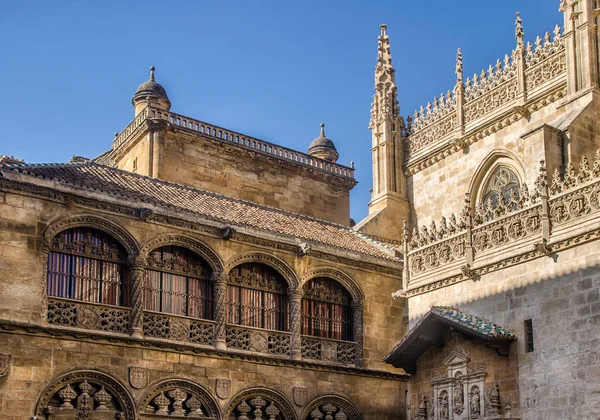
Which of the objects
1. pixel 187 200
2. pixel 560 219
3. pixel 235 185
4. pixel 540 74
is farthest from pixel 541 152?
pixel 235 185

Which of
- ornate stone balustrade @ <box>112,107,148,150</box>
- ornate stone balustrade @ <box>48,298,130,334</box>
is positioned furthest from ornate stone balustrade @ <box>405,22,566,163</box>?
ornate stone balustrade @ <box>48,298,130,334</box>

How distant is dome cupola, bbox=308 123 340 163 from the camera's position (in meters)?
36.6

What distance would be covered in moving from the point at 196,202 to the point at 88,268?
4043 millimetres

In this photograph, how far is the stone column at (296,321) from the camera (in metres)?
23.2

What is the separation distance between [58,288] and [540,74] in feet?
46.5

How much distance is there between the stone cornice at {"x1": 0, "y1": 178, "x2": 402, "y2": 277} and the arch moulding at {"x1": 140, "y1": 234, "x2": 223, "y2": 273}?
30 cm

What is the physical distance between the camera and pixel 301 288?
23922 mm

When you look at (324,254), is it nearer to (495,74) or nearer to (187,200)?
(187,200)

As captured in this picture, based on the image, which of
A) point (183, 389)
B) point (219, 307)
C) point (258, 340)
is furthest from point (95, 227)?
point (258, 340)

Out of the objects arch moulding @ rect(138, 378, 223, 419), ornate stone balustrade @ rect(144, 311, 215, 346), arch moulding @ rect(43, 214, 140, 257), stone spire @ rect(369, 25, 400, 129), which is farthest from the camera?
stone spire @ rect(369, 25, 400, 129)

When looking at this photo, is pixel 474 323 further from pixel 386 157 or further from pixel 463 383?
pixel 386 157

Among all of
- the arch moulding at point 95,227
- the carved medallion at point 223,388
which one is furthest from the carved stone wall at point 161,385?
the arch moulding at point 95,227

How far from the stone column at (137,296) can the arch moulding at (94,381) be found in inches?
45.9

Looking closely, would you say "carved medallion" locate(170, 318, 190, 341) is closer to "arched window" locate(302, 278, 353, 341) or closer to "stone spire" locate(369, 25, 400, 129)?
"arched window" locate(302, 278, 353, 341)
